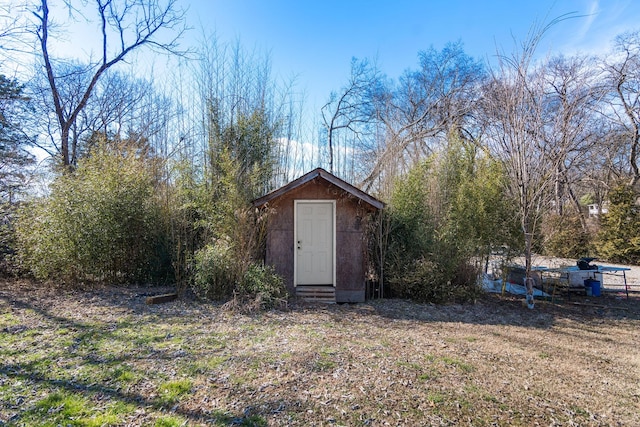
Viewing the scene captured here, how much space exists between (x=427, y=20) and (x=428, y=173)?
5.07 meters

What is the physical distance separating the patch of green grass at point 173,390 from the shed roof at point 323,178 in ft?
13.2

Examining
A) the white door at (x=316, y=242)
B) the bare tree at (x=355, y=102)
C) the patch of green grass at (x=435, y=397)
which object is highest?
the bare tree at (x=355, y=102)

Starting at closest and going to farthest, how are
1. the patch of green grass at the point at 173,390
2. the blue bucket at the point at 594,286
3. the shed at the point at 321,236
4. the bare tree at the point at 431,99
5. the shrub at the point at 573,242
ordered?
the patch of green grass at the point at 173,390
the shed at the point at 321,236
the blue bucket at the point at 594,286
the bare tree at the point at 431,99
the shrub at the point at 573,242

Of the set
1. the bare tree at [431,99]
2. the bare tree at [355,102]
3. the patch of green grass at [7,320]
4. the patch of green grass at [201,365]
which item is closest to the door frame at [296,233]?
the patch of green grass at [201,365]

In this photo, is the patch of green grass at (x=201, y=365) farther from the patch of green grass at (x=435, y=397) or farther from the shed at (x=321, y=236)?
the shed at (x=321, y=236)

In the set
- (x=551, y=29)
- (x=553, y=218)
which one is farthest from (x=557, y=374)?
(x=553, y=218)

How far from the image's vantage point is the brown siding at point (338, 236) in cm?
691

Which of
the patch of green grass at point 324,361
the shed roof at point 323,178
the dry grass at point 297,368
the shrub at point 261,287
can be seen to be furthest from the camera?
the shed roof at point 323,178

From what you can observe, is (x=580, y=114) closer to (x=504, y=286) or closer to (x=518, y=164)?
(x=518, y=164)

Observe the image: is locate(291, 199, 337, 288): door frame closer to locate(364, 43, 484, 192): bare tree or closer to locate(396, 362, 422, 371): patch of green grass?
locate(396, 362, 422, 371): patch of green grass

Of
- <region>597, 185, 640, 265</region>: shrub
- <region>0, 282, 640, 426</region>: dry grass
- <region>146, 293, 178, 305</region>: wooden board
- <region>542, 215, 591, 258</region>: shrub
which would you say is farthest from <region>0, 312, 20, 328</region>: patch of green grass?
<region>597, 185, 640, 265</region>: shrub

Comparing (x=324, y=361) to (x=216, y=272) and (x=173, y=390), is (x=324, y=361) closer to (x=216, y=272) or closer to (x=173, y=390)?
(x=173, y=390)

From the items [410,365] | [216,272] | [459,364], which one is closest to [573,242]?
[459,364]

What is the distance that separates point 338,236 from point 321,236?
38 centimetres
